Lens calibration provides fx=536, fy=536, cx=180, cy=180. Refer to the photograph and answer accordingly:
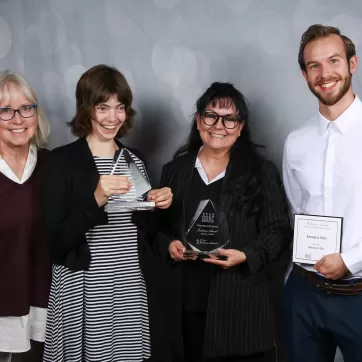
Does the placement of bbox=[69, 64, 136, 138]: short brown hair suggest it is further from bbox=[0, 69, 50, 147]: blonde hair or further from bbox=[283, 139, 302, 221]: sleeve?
bbox=[283, 139, 302, 221]: sleeve

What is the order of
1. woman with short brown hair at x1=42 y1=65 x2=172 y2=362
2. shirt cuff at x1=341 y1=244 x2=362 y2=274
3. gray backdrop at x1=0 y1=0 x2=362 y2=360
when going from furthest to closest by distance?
gray backdrop at x1=0 y1=0 x2=362 y2=360
woman with short brown hair at x1=42 y1=65 x2=172 y2=362
shirt cuff at x1=341 y1=244 x2=362 y2=274

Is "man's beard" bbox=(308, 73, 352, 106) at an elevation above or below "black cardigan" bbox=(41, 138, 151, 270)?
above

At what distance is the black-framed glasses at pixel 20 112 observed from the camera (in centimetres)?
214

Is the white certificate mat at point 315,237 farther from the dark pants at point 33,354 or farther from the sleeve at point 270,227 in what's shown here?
the dark pants at point 33,354

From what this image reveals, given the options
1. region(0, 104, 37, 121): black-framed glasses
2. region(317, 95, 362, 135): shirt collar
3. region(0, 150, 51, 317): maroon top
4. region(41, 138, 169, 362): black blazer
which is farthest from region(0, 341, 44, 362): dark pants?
region(317, 95, 362, 135): shirt collar

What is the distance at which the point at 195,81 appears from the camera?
2.63 meters

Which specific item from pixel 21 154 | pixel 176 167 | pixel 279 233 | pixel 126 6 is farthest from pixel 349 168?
pixel 126 6

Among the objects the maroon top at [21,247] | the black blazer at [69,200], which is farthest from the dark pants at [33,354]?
the black blazer at [69,200]

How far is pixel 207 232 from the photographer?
1926 millimetres

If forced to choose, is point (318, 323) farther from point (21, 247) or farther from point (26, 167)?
point (26, 167)

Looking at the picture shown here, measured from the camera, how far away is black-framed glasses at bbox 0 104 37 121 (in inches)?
84.2

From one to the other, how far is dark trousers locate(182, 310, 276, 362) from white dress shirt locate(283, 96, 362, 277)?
435mm

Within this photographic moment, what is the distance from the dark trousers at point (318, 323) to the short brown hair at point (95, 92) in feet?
3.19

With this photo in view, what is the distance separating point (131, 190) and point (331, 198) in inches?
28.1
